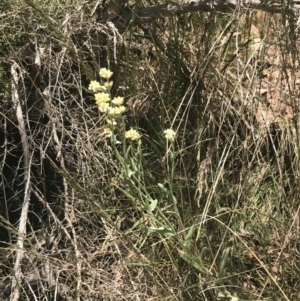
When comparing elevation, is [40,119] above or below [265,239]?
above

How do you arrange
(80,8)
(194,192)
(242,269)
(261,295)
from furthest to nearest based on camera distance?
(80,8)
(194,192)
(242,269)
(261,295)

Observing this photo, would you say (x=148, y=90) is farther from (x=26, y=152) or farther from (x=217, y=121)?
(x=26, y=152)

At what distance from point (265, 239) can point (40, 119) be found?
0.91 metres

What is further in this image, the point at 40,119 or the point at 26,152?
the point at 40,119

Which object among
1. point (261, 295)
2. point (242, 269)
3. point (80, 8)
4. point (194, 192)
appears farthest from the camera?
point (80, 8)

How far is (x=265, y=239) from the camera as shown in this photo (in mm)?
1670

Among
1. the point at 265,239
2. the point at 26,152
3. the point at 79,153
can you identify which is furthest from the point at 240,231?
the point at 26,152

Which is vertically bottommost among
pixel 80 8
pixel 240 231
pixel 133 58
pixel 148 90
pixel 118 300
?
pixel 118 300

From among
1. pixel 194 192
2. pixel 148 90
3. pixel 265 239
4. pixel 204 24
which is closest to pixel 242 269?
pixel 265 239

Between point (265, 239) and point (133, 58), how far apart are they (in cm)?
73

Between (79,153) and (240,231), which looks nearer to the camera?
(240,231)

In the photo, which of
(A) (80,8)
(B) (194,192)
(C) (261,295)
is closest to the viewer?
(C) (261,295)

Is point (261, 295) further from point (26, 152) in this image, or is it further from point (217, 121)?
point (26, 152)

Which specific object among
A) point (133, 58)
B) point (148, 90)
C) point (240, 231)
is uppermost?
point (133, 58)
